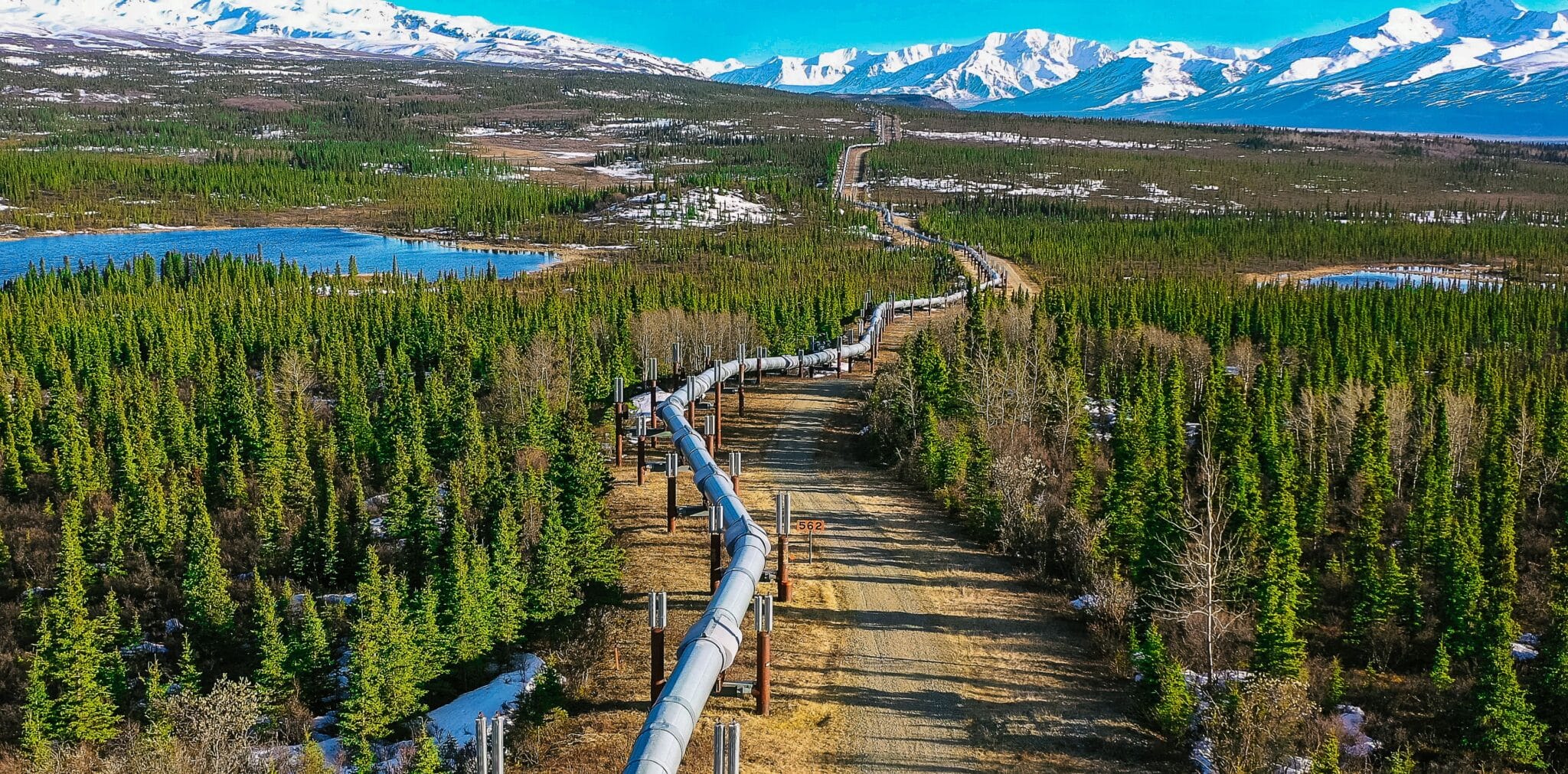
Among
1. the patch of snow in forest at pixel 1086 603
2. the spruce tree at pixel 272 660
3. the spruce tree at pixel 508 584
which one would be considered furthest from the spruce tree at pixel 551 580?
the patch of snow in forest at pixel 1086 603

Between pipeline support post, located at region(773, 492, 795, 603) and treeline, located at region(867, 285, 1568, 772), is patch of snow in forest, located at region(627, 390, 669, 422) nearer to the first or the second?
treeline, located at region(867, 285, 1568, 772)

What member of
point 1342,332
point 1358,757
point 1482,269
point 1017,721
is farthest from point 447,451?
point 1482,269

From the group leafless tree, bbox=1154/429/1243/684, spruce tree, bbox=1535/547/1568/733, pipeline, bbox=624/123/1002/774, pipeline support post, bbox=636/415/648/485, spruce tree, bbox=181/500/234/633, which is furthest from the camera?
pipeline support post, bbox=636/415/648/485

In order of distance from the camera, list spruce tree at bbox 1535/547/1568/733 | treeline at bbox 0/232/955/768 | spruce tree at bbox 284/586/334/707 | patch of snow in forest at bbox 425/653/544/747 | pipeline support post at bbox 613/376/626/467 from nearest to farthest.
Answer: spruce tree at bbox 1535/547/1568/733 → patch of snow in forest at bbox 425/653/544/747 → treeline at bbox 0/232/955/768 → spruce tree at bbox 284/586/334/707 → pipeline support post at bbox 613/376/626/467

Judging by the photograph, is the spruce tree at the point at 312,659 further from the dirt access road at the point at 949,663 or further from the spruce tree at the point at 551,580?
the dirt access road at the point at 949,663

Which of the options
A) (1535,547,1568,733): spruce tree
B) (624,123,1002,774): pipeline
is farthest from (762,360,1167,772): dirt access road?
(1535,547,1568,733): spruce tree

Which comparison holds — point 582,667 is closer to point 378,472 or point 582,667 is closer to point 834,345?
point 378,472
